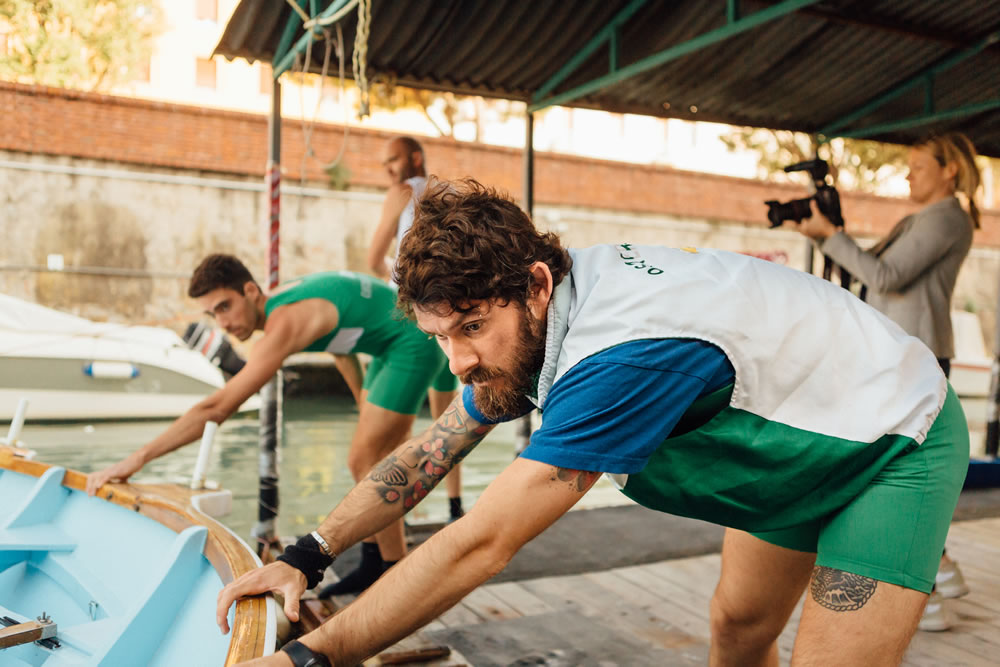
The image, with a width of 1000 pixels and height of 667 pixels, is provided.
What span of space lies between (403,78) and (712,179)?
1325 cm

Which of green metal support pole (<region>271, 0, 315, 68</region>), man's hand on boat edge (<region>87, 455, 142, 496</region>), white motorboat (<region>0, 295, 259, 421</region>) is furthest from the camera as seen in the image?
white motorboat (<region>0, 295, 259, 421</region>)

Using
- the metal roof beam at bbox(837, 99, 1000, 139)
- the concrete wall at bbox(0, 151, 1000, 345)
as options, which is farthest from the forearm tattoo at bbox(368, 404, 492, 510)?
the concrete wall at bbox(0, 151, 1000, 345)

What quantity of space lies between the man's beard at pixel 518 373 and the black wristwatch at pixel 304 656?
531 mm

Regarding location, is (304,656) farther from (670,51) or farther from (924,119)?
(924,119)

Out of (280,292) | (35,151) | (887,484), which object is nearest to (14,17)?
(35,151)

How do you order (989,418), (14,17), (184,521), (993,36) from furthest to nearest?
(14,17) → (989,418) → (993,36) → (184,521)

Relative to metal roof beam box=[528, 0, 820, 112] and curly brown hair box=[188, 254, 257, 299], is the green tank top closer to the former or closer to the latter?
curly brown hair box=[188, 254, 257, 299]

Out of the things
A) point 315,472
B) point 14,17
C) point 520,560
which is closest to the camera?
point 520,560

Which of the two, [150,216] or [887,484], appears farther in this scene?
[150,216]

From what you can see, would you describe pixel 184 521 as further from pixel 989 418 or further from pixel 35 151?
pixel 35 151

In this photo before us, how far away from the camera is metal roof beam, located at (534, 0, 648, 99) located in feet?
16.2

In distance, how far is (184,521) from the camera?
2.54 metres

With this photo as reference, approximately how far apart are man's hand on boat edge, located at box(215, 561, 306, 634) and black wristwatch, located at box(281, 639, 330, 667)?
322 millimetres

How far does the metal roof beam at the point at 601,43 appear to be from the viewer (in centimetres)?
494
